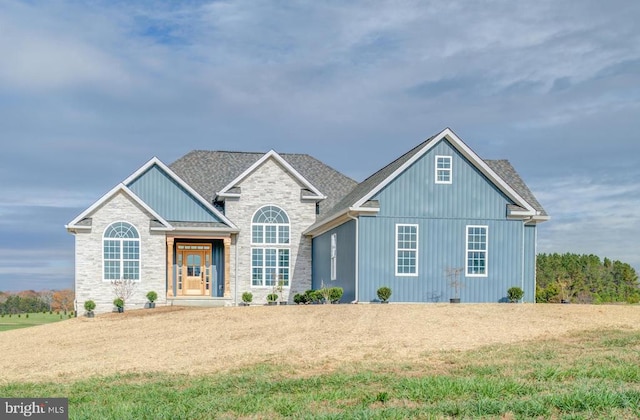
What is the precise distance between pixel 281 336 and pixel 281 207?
15.8 meters

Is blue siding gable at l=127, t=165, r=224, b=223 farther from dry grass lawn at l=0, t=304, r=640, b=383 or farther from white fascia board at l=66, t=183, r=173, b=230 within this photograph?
A: dry grass lawn at l=0, t=304, r=640, b=383

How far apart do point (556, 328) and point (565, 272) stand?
22.9 meters

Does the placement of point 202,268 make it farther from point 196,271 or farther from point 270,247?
point 270,247

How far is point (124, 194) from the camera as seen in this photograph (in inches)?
1174

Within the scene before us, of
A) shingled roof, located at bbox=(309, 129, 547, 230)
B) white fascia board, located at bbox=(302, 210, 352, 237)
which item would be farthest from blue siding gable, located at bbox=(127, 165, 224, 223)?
shingled roof, located at bbox=(309, 129, 547, 230)

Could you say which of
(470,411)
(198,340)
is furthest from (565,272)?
(470,411)

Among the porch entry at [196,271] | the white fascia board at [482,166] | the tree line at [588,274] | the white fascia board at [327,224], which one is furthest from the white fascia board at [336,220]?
the tree line at [588,274]

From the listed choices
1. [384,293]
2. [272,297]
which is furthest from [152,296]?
[384,293]

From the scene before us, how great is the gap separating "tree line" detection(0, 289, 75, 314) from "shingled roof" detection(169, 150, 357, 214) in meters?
15.0

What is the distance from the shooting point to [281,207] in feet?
110

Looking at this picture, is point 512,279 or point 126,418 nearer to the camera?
point 126,418

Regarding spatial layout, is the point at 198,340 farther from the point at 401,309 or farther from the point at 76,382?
the point at 401,309

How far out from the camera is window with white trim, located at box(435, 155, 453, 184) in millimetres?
26562

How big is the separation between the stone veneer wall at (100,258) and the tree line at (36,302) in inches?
664
